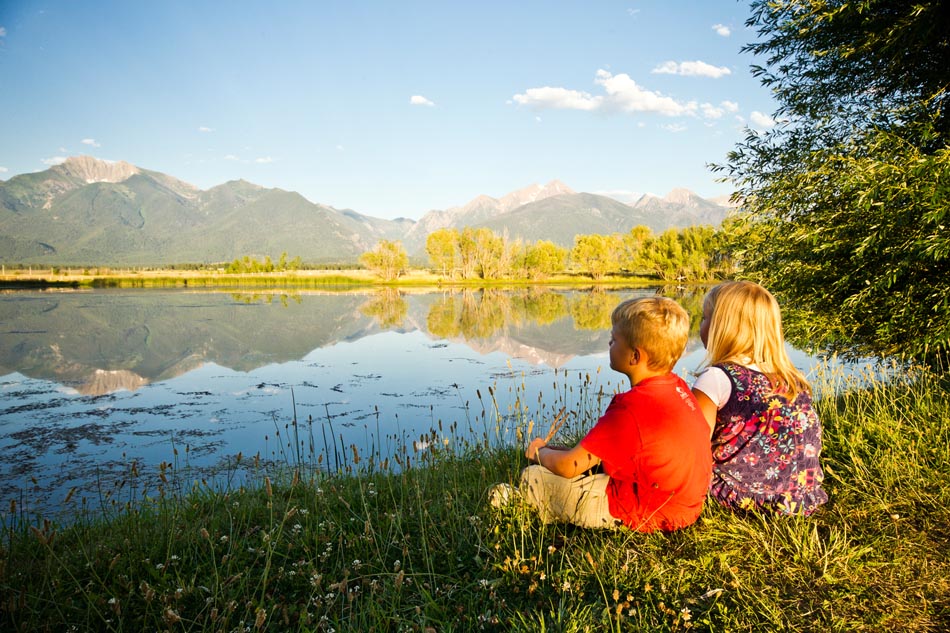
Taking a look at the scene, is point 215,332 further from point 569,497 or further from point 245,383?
point 569,497

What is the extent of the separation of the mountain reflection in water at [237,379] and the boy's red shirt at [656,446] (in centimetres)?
267

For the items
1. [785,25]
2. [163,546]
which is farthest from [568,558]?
[785,25]

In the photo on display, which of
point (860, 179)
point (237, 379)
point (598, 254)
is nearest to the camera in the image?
point (860, 179)

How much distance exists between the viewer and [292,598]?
8.82 ft

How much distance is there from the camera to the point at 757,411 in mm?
2969

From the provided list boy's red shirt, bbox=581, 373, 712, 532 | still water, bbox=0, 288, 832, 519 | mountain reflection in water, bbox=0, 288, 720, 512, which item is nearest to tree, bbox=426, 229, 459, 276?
mountain reflection in water, bbox=0, 288, 720, 512

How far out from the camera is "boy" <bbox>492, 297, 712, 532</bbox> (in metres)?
2.59

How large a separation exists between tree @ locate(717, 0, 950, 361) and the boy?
481 cm

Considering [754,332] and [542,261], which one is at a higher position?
[542,261]

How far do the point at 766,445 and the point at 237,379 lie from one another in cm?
1177

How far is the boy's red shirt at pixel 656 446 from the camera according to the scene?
2580 mm

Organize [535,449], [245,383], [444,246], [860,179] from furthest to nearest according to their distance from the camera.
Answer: [444,246], [245,383], [860,179], [535,449]

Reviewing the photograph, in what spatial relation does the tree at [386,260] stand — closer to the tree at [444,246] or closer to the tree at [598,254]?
the tree at [444,246]

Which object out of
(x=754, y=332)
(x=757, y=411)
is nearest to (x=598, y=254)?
(x=754, y=332)
